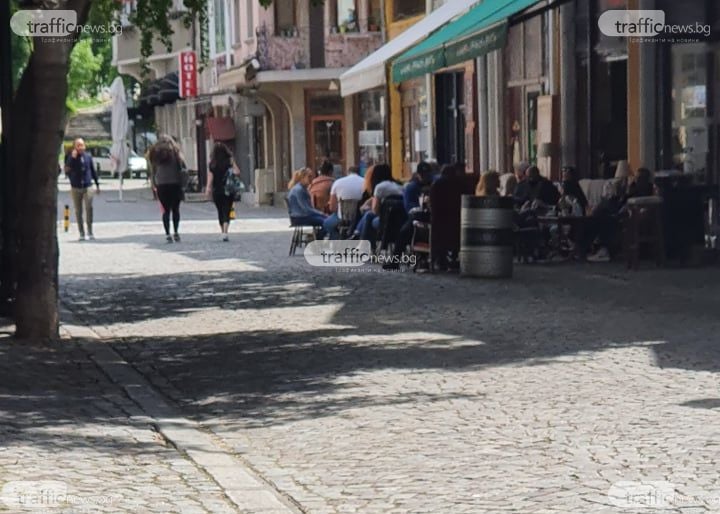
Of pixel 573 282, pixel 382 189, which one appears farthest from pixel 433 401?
pixel 382 189

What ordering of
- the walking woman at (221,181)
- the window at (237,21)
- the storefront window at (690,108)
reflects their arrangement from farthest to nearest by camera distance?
the window at (237,21) → the walking woman at (221,181) → the storefront window at (690,108)

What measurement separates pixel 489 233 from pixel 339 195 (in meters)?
6.12

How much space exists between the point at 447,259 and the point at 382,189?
8.36 ft

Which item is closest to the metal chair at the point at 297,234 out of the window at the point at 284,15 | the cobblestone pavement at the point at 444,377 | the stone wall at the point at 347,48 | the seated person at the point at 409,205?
the seated person at the point at 409,205

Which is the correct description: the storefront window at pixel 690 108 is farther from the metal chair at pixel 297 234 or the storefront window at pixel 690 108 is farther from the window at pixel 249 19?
the window at pixel 249 19

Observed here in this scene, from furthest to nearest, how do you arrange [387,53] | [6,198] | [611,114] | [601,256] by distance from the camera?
1. [387,53]
2. [611,114]
3. [601,256]
4. [6,198]

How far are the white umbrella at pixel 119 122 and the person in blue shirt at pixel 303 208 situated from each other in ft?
69.9

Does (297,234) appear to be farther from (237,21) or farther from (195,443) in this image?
(237,21)

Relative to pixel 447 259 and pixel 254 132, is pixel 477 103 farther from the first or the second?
pixel 254 132

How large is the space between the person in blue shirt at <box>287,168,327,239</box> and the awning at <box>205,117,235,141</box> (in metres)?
32.6

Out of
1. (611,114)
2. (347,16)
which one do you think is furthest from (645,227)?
(347,16)

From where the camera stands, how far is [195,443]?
954cm

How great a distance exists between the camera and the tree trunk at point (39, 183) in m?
14.3

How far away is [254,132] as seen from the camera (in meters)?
55.8
